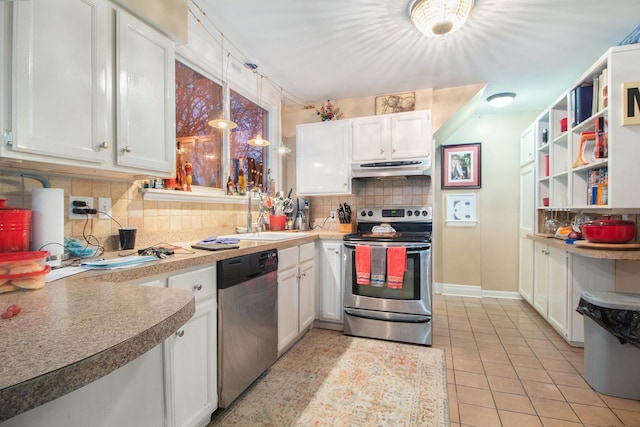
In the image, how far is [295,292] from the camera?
2.51 metres

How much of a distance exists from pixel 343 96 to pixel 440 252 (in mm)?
2442

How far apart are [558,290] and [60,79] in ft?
12.1

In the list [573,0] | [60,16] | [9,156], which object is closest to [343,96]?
[573,0]

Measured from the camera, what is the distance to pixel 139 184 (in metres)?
1.87

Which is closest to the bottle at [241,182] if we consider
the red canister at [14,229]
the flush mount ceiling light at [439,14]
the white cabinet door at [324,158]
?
the white cabinet door at [324,158]

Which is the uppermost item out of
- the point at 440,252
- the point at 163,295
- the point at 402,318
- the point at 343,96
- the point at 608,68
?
the point at 343,96

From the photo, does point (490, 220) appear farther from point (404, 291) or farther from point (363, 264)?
point (363, 264)

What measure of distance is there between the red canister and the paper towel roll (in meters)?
0.07

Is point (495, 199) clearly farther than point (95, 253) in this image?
Yes

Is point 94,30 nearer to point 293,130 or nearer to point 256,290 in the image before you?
point 256,290

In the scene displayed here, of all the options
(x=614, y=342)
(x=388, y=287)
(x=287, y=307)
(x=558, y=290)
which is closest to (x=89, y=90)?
(x=287, y=307)

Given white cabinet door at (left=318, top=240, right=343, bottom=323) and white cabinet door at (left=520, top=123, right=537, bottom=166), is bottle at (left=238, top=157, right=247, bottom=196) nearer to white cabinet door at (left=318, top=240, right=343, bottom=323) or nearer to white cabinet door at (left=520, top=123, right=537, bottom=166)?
white cabinet door at (left=318, top=240, right=343, bottom=323)

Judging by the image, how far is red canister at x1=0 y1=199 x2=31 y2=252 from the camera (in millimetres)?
1091

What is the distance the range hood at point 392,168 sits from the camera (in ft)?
9.62
